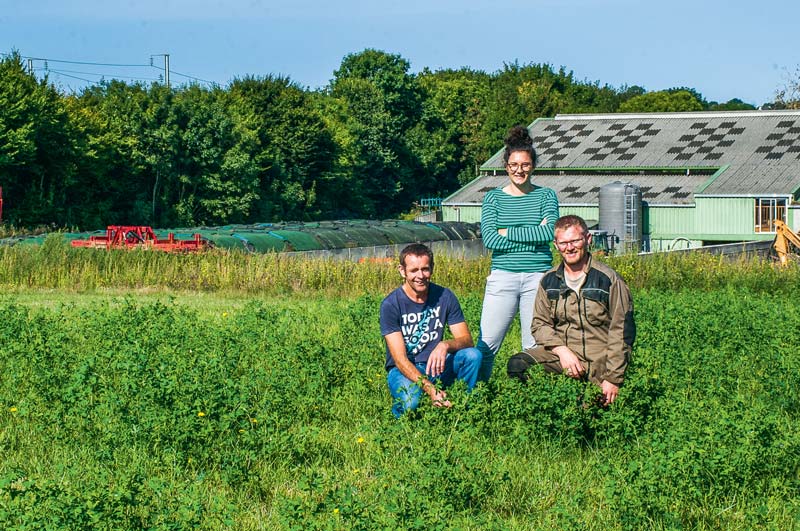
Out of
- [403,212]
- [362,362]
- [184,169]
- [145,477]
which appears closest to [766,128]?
[184,169]

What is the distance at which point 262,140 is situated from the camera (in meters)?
57.9

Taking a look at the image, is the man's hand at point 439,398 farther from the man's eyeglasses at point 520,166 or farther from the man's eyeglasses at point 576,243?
the man's eyeglasses at point 520,166

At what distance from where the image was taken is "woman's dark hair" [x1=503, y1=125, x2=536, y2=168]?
7.58 m

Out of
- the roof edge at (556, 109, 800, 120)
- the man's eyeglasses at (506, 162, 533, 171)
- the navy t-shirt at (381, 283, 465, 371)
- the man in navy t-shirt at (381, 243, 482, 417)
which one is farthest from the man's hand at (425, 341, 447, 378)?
the roof edge at (556, 109, 800, 120)

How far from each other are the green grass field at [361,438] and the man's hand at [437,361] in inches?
15.7

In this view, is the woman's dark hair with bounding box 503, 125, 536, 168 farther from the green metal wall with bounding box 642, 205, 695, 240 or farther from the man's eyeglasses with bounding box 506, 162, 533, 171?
the green metal wall with bounding box 642, 205, 695, 240

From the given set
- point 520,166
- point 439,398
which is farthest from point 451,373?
point 520,166

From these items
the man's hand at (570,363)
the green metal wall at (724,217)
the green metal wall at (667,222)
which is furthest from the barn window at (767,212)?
the man's hand at (570,363)

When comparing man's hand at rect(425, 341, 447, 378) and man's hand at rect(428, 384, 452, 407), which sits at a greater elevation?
man's hand at rect(425, 341, 447, 378)

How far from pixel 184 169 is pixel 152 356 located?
1599 inches

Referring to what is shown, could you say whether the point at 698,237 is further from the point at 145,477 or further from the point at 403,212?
the point at 145,477

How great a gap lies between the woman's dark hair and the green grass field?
1627 mm

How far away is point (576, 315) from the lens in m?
7.17

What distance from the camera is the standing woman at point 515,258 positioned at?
7770 mm
